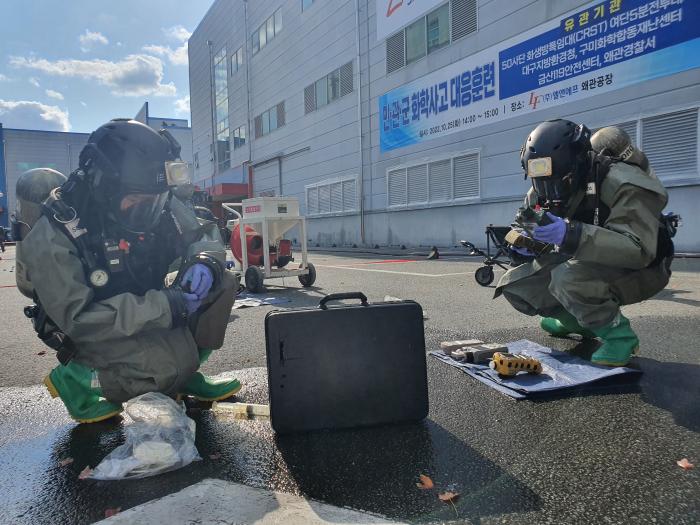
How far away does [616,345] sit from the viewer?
298 centimetres

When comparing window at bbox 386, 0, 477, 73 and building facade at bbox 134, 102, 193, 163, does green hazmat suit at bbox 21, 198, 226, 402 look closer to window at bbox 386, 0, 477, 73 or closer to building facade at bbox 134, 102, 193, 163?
window at bbox 386, 0, 477, 73

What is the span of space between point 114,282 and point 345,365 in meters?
1.19

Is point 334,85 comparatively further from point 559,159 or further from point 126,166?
point 126,166

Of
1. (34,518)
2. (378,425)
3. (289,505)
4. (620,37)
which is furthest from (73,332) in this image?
(620,37)

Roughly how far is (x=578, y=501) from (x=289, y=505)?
97 centimetres

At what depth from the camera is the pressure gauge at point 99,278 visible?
2209 millimetres

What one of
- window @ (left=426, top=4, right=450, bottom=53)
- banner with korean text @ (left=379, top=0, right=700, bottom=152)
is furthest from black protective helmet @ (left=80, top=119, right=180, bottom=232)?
window @ (left=426, top=4, right=450, bottom=53)

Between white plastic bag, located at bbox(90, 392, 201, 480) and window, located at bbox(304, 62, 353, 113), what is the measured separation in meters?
19.5

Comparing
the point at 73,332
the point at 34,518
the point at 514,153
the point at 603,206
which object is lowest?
the point at 34,518

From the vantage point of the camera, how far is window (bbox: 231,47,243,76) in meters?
30.5

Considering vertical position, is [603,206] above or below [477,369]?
above

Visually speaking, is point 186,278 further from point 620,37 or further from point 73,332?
point 620,37

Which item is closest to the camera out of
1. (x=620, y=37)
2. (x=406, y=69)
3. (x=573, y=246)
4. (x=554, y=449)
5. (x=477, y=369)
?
(x=554, y=449)

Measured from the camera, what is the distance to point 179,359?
2.40 metres
